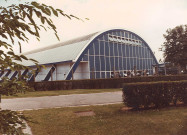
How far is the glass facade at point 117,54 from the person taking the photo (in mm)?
35344

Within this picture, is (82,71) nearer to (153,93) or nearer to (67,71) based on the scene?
(67,71)

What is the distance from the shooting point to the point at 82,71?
34.6m

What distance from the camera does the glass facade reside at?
35344mm

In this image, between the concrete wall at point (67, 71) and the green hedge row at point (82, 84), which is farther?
the concrete wall at point (67, 71)

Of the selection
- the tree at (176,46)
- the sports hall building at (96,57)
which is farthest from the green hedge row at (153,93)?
the tree at (176,46)

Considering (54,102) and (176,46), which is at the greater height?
(176,46)

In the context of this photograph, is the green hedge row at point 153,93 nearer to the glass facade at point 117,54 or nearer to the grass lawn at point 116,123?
the grass lawn at point 116,123

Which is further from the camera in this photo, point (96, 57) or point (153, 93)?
point (96, 57)

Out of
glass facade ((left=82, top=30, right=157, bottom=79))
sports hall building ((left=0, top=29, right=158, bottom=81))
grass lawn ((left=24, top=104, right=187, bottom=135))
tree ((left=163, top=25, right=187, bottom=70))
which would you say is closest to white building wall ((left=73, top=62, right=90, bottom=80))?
sports hall building ((left=0, top=29, right=158, bottom=81))

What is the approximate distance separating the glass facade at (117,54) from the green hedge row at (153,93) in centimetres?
2113

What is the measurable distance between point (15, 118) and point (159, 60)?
51021 millimetres

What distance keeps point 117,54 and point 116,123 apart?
33060mm

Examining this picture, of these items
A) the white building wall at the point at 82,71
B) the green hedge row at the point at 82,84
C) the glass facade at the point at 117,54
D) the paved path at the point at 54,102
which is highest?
the glass facade at the point at 117,54

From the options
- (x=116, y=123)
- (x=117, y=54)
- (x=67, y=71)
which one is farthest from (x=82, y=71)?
(x=116, y=123)
